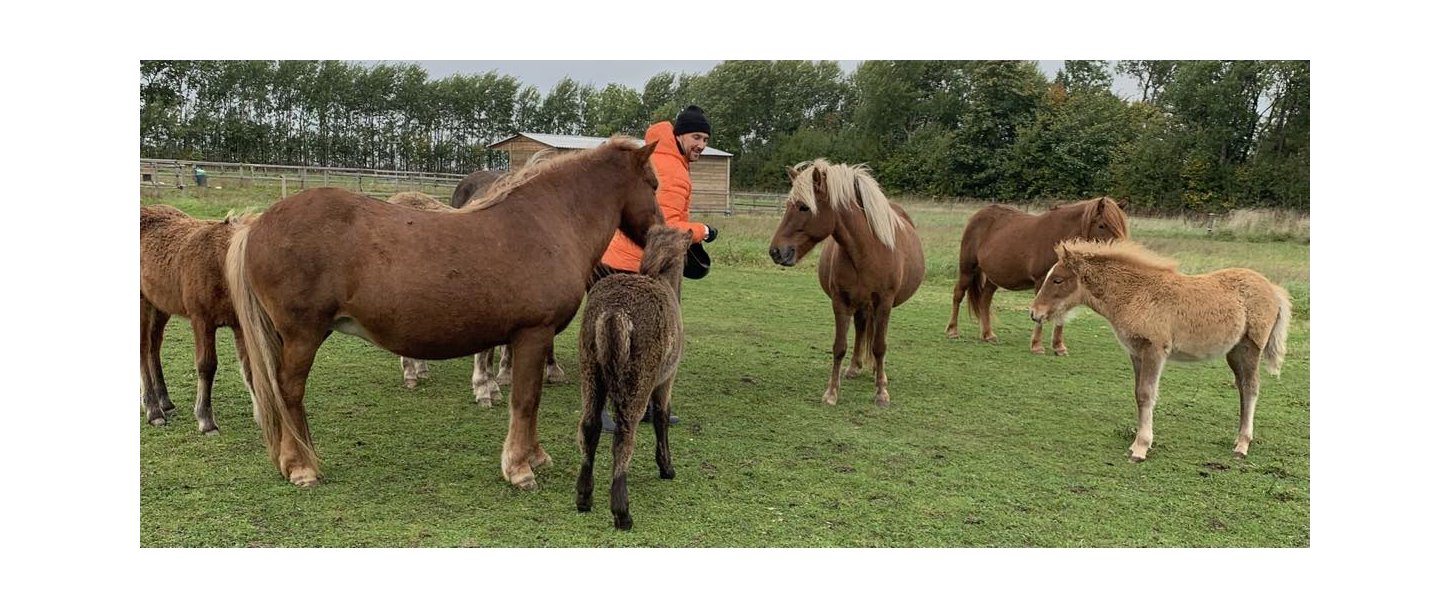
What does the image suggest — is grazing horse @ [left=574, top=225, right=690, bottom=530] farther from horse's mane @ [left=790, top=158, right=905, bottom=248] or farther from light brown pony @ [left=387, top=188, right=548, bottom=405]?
horse's mane @ [left=790, top=158, right=905, bottom=248]

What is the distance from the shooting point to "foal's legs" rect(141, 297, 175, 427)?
5.26 m

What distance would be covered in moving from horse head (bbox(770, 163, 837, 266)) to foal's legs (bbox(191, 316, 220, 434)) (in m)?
4.14

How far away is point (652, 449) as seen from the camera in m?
5.15

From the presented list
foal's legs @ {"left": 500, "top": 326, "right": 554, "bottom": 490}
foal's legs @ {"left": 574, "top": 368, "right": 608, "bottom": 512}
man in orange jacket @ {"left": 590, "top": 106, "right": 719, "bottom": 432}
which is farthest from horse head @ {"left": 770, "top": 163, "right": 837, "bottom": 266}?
foal's legs @ {"left": 574, "top": 368, "right": 608, "bottom": 512}

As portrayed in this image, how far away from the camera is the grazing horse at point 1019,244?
29.2ft

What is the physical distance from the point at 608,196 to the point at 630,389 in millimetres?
1465

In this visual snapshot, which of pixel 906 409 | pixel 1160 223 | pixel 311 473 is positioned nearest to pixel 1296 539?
pixel 906 409

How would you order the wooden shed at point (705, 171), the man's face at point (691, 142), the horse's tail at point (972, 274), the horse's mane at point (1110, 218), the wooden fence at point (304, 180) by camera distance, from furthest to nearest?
the wooden shed at point (705, 171) → the wooden fence at point (304, 180) → the horse's tail at point (972, 274) → the horse's mane at point (1110, 218) → the man's face at point (691, 142)

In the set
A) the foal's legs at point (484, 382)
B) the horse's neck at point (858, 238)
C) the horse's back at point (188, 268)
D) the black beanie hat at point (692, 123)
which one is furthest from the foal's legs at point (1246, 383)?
the horse's back at point (188, 268)

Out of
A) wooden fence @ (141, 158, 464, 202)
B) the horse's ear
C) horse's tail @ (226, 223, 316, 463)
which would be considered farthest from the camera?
wooden fence @ (141, 158, 464, 202)

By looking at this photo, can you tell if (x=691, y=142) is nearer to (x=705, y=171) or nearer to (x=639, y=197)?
(x=639, y=197)

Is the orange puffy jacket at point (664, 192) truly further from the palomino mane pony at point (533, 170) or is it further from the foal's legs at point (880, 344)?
the foal's legs at point (880, 344)

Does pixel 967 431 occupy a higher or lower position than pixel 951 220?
Answer: lower

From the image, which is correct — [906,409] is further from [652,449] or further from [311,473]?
[311,473]
